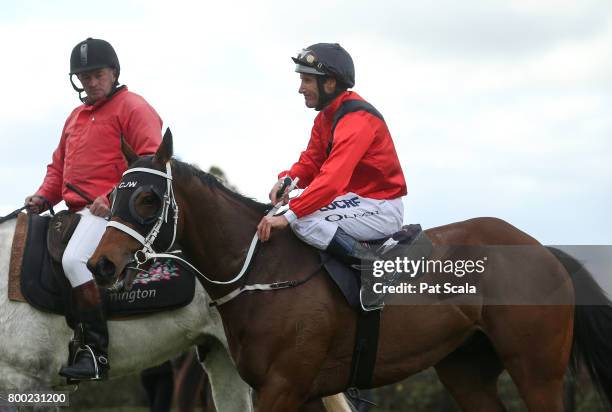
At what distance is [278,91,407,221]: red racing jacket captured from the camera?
5996mm

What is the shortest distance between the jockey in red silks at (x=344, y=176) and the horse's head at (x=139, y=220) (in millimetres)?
618

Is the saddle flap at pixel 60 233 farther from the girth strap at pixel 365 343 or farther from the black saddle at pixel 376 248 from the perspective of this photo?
the girth strap at pixel 365 343

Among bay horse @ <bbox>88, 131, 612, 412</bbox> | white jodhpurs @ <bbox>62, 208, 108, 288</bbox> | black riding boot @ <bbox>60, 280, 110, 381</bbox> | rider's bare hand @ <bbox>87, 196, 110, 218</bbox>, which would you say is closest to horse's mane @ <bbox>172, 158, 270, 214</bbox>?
bay horse @ <bbox>88, 131, 612, 412</bbox>

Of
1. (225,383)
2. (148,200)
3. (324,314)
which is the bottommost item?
(225,383)

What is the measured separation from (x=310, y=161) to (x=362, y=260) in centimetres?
100

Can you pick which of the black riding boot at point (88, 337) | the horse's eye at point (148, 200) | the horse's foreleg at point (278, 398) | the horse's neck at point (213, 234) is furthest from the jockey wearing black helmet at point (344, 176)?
the black riding boot at point (88, 337)

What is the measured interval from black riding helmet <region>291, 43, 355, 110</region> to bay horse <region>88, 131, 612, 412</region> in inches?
35.5

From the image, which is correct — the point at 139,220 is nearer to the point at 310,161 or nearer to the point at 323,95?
the point at 323,95

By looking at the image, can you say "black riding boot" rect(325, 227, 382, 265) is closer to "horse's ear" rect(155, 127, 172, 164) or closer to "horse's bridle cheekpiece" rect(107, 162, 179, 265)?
"horse's bridle cheekpiece" rect(107, 162, 179, 265)

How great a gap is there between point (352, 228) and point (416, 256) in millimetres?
467

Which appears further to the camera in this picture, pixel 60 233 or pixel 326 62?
pixel 60 233

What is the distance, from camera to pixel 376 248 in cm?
637

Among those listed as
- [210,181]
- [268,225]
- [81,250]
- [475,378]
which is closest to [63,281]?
[81,250]

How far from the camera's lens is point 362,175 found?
21.2 ft
